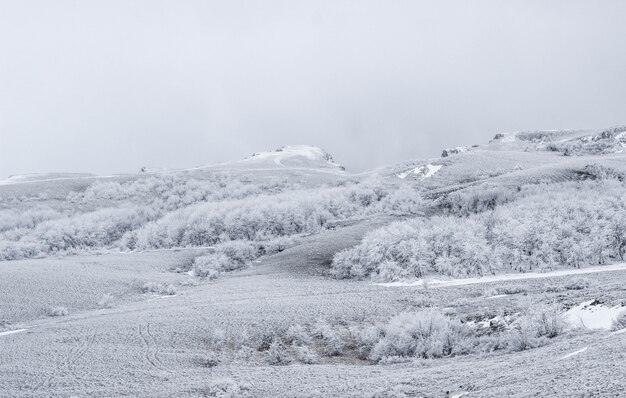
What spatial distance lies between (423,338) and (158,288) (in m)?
13.5

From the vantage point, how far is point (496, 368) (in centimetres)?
899

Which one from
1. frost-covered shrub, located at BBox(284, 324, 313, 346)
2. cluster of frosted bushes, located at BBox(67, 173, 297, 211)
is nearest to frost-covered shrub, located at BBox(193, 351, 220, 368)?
frost-covered shrub, located at BBox(284, 324, 313, 346)

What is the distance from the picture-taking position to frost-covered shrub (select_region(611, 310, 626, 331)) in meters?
9.68

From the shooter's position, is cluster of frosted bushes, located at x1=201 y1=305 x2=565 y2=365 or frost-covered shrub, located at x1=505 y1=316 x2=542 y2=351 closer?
frost-covered shrub, located at x1=505 y1=316 x2=542 y2=351

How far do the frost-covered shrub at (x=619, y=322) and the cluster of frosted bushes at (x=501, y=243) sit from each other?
11456 mm

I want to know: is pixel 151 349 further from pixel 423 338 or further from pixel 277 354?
pixel 423 338

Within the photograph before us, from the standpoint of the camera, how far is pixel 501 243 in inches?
925

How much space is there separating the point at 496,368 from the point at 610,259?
1568 centimetres

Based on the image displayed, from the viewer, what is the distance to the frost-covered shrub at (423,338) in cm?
1242

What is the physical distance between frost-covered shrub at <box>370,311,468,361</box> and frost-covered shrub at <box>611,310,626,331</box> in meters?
3.24

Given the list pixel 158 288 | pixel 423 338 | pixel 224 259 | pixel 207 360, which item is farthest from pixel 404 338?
pixel 224 259

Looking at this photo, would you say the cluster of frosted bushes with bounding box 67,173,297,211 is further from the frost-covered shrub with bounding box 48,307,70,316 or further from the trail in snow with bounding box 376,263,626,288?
the trail in snow with bounding box 376,263,626,288

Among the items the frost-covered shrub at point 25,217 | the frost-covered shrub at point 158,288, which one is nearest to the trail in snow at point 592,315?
the frost-covered shrub at point 158,288

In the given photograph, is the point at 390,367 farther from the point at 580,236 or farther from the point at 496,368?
the point at 580,236
